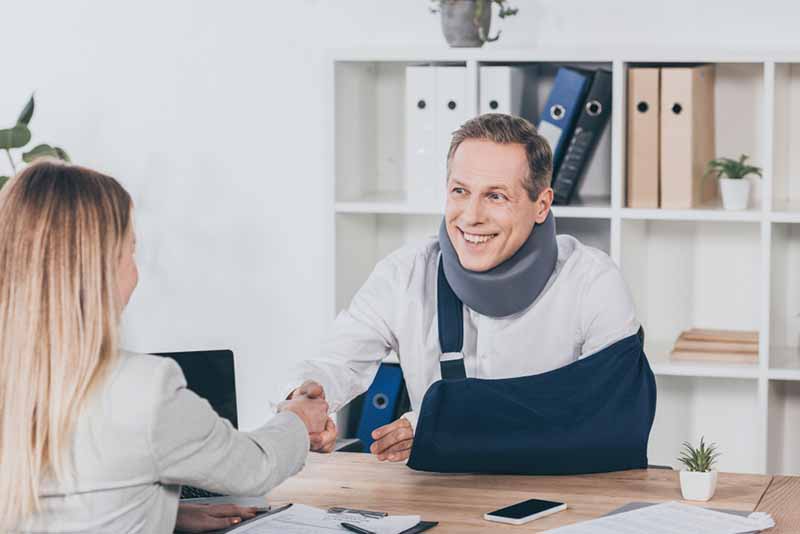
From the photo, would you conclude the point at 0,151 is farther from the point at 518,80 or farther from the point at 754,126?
the point at 754,126

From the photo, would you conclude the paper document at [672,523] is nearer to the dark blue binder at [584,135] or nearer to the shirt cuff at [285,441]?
the shirt cuff at [285,441]

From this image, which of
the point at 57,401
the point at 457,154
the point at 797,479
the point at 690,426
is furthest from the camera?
the point at 690,426

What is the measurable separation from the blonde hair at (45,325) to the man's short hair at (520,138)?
3.85 ft

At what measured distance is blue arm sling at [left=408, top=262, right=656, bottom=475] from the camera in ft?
7.35

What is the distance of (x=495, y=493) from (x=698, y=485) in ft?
1.13

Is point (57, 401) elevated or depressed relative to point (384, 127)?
depressed

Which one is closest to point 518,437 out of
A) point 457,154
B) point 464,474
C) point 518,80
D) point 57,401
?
point 464,474

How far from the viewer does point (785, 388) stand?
353cm

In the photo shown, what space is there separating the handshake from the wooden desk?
0.11ft

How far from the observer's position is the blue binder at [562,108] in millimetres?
3318

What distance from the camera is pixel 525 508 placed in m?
2.01

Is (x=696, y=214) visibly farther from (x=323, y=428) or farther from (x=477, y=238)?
(x=323, y=428)

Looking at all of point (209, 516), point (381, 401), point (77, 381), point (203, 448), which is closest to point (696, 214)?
point (381, 401)

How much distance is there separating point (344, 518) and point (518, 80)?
5.64ft
